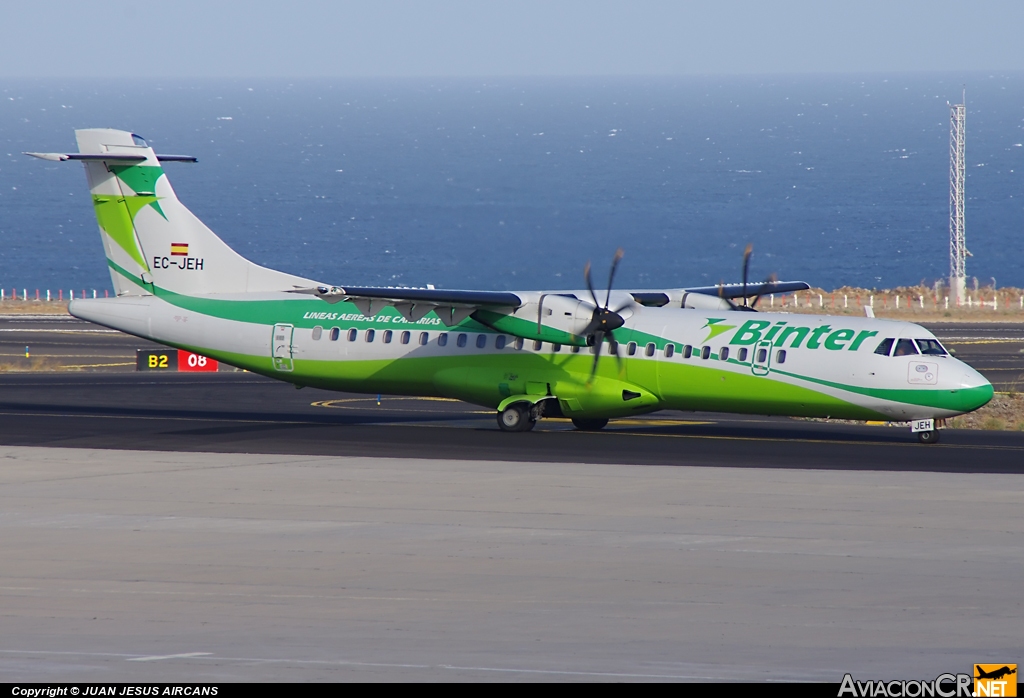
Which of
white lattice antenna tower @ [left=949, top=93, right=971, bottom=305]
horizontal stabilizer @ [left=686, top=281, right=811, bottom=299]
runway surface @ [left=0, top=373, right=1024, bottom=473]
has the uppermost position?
white lattice antenna tower @ [left=949, top=93, right=971, bottom=305]

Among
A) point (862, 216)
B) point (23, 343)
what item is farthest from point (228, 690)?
point (862, 216)

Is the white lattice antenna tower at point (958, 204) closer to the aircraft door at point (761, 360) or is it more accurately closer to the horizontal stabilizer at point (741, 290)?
the horizontal stabilizer at point (741, 290)

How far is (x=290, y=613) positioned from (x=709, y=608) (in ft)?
15.6

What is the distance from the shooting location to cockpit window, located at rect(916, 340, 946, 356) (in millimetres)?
28359

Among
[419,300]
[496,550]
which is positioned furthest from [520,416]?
[496,550]

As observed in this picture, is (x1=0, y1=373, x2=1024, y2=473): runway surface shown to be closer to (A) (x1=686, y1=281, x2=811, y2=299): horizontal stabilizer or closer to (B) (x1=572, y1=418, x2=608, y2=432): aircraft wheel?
(B) (x1=572, y1=418, x2=608, y2=432): aircraft wheel

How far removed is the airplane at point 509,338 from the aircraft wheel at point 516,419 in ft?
0.11

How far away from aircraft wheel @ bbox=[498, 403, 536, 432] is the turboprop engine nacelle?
73.2 inches

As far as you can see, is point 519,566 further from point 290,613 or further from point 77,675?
point 77,675

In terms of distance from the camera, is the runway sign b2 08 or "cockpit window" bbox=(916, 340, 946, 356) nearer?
"cockpit window" bbox=(916, 340, 946, 356)

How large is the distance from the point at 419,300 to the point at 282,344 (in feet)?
14.9

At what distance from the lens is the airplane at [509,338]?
28.5 meters

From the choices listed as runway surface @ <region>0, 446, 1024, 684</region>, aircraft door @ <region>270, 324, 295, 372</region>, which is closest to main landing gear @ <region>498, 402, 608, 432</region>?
runway surface @ <region>0, 446, 1024, 684</region>

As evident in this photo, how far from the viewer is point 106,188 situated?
110 feet
